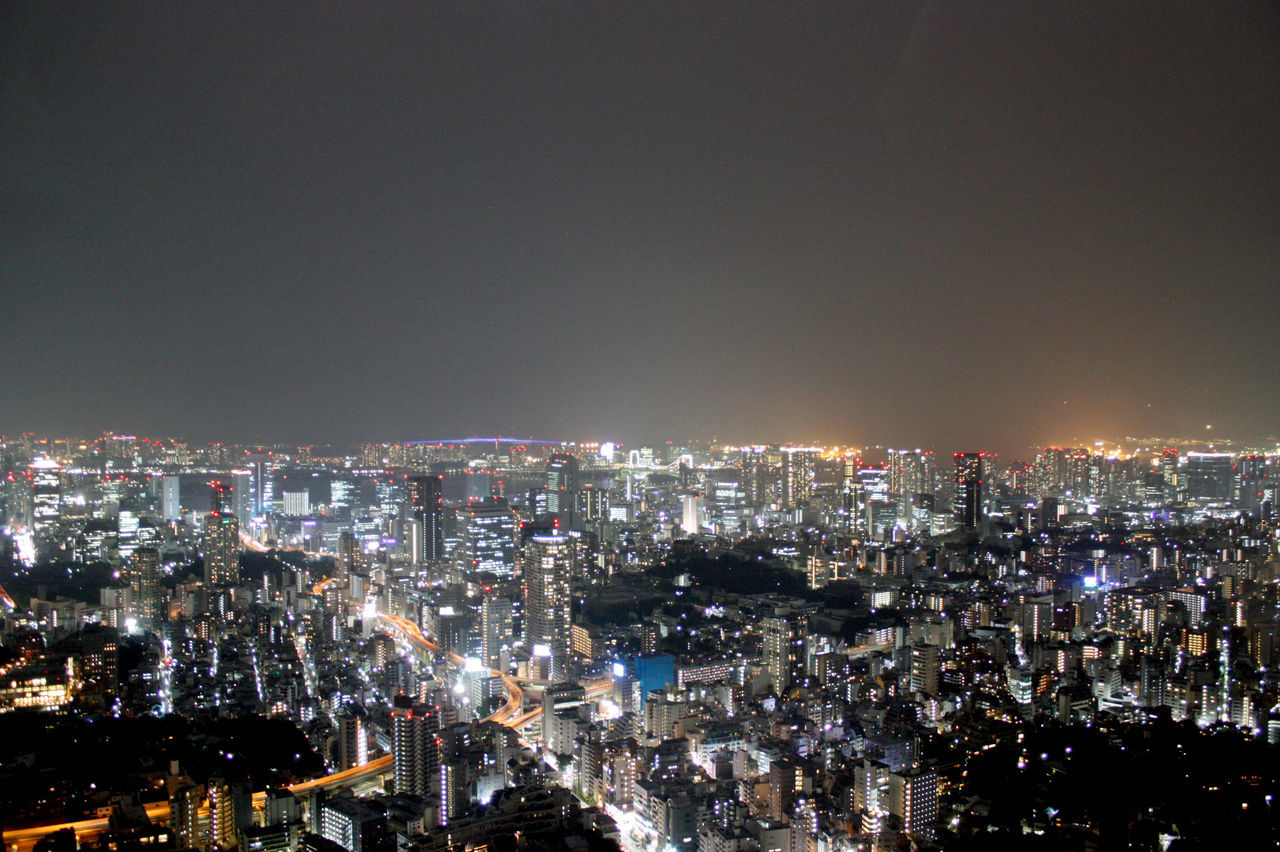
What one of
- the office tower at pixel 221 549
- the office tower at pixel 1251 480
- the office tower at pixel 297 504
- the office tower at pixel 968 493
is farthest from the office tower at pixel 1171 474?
the office tower at pixel 297 504

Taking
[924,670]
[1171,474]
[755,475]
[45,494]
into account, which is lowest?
[924,670]

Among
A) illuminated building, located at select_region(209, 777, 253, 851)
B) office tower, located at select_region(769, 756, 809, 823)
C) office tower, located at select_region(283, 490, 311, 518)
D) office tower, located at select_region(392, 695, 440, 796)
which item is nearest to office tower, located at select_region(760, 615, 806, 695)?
office tower, located at select_region(769, 756, 809, 823)

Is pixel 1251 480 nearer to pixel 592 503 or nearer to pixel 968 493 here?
pixel 968 493

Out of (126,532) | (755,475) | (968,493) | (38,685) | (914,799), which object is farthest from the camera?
(755,475)

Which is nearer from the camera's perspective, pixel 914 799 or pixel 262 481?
pixel 914 799

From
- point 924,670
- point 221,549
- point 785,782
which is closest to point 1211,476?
point 924,670

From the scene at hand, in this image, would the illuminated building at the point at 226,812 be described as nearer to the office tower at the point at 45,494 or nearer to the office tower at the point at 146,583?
the office tower at the point at 45,494

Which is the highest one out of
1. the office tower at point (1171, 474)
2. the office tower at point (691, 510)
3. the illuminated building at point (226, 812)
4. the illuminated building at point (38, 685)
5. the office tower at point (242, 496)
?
the office tower at point (1171, 474)

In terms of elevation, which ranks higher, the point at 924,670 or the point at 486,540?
the point at 486,540
